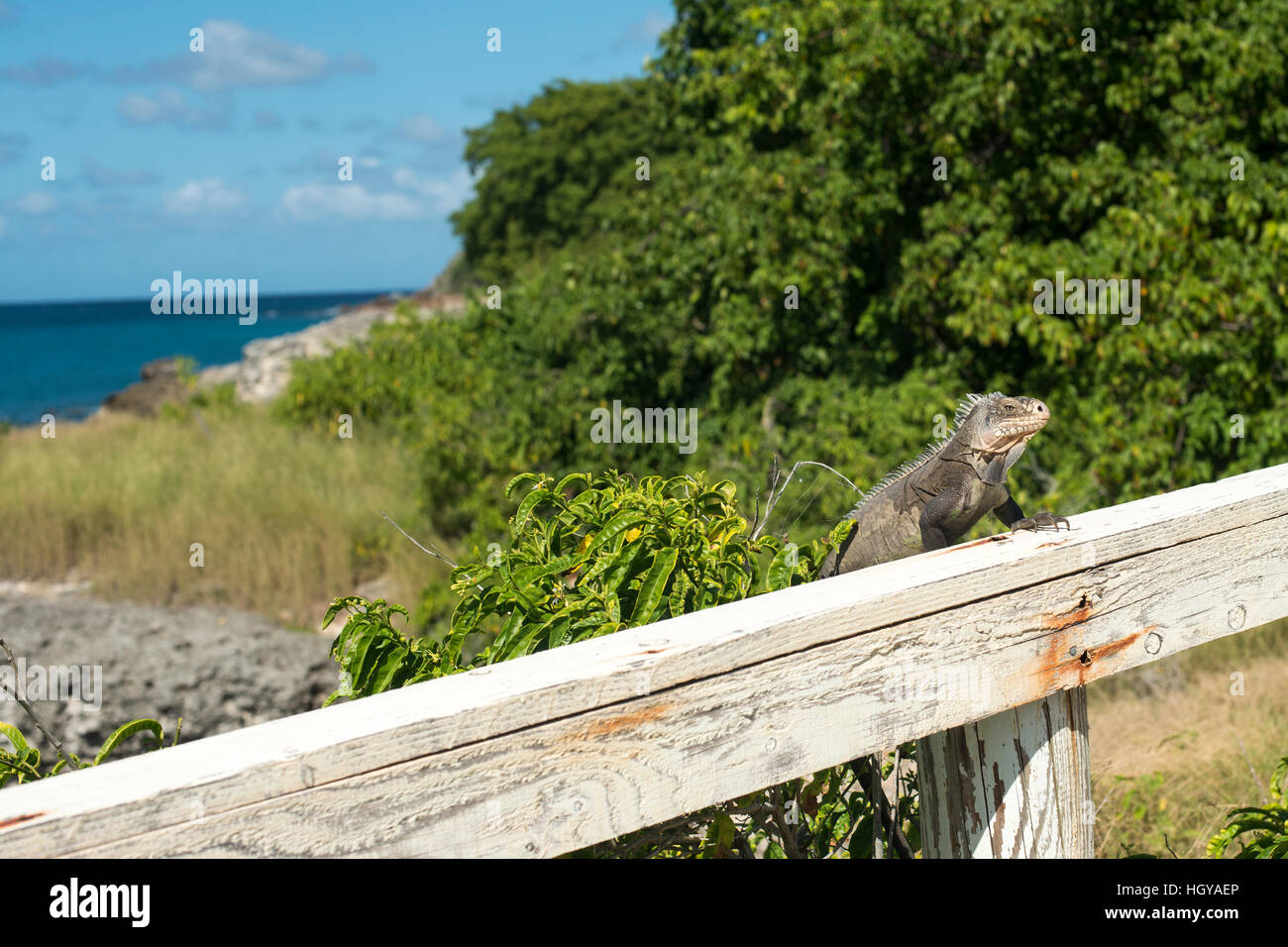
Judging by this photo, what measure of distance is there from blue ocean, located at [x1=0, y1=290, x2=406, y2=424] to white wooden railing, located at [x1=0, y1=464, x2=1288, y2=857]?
37.0 m

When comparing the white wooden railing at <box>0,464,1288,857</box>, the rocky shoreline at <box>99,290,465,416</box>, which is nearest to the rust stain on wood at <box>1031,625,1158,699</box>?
the white wooden railing at <box>0,464,1288,857</box>

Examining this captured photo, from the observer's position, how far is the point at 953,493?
105 inches

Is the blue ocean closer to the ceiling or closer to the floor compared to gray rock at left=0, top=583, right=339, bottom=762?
closer to the ceiling

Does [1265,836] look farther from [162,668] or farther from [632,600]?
[162,668]

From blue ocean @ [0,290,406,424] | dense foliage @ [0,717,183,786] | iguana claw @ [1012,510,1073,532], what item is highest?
blue ocean @ [0,290,406,424]

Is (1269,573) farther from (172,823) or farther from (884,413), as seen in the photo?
(884,413)

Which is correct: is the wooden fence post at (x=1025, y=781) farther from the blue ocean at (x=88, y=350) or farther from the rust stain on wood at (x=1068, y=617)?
the blue ocean at (x=88, y=350)

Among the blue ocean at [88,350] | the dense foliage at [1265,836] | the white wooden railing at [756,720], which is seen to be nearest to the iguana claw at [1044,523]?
the white wooden railing at [756,720]

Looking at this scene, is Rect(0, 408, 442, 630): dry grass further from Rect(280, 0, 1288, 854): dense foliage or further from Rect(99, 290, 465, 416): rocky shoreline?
Rect(99, 290, 465, 416): rocky shoreline

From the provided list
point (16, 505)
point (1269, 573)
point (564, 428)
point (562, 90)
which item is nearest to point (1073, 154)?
point (564, 428)

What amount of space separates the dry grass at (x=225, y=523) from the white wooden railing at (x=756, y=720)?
9.35 m

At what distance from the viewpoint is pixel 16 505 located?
1239cm

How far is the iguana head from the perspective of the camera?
8.92 feet

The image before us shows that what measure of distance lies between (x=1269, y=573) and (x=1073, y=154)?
7.47m
